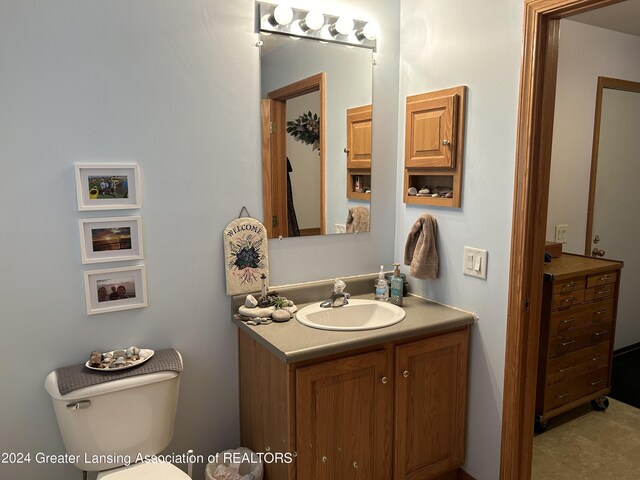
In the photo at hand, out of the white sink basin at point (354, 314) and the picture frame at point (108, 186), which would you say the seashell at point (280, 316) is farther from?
the picture frame at point (108, 186)

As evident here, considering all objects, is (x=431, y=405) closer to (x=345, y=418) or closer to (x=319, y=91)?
(x=345, y=418)

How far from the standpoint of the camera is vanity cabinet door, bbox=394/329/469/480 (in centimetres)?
199

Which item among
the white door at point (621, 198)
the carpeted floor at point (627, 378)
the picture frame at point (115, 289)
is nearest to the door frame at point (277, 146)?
the picture frame at point (115, 289)

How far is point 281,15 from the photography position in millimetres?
2041

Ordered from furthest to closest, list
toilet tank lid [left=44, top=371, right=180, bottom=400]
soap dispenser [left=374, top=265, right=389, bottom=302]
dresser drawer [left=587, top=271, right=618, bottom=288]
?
dresser drawer [left=587, top=271, right=618, bottom=288] → soap dispenser [left=374, top=265, right=389, bottom=302] → toilet tank lid [left=44, top=371, right=180, bottom=400]

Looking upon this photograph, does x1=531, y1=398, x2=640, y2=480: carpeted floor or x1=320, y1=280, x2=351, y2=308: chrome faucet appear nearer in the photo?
x1=320, y1=280, x2=351, y2=308: chrome faucet

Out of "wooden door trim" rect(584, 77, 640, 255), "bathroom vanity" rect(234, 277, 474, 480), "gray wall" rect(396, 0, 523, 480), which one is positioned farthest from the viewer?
"wooden door trim" rect(584, 77, 640, 255)

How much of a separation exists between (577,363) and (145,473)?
2.32 metres

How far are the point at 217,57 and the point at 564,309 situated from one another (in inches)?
85.3

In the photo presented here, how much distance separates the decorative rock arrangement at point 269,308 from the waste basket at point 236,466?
578 mm

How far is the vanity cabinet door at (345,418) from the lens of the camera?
178 centimetres

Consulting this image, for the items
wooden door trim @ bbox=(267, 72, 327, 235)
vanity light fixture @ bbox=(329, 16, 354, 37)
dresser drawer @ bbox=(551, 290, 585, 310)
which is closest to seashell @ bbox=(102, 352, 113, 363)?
wooden door trim @ bbox=(267, 72, 327, 235)

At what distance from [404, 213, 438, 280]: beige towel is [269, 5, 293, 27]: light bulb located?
1.05 metres

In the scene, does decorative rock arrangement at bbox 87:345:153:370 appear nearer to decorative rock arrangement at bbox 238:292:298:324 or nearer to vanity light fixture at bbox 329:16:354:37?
decorative rock arrangement at bbox 238:292:298:324
